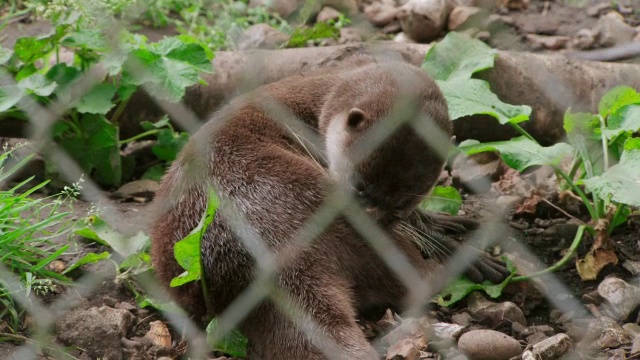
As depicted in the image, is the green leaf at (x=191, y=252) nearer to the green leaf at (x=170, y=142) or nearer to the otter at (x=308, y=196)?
the otter at (x=308, y=196)

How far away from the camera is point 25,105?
3.17 m

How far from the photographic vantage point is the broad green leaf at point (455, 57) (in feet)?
10.7

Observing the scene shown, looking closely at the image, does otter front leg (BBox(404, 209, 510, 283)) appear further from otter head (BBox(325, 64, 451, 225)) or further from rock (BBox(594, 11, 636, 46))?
rock (BBox(594, 11, 636, 46))

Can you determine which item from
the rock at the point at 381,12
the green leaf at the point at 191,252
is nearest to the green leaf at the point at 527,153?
the green leaf at the point at 191,252

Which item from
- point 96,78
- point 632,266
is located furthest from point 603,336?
point 96,78

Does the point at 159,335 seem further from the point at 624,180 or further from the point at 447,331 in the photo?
the point at 624,180

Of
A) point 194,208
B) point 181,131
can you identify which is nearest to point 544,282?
point 194,208

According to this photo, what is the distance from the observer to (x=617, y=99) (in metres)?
2.79

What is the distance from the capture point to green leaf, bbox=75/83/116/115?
314 cm

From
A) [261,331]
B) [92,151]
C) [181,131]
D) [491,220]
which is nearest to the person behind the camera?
[261,331]

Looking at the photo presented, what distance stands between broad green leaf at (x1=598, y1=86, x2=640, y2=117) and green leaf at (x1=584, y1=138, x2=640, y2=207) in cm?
32

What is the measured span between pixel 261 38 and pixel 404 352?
7.27ft

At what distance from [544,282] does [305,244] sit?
0.83 meters

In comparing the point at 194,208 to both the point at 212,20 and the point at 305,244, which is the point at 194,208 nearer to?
the point at 305,244
